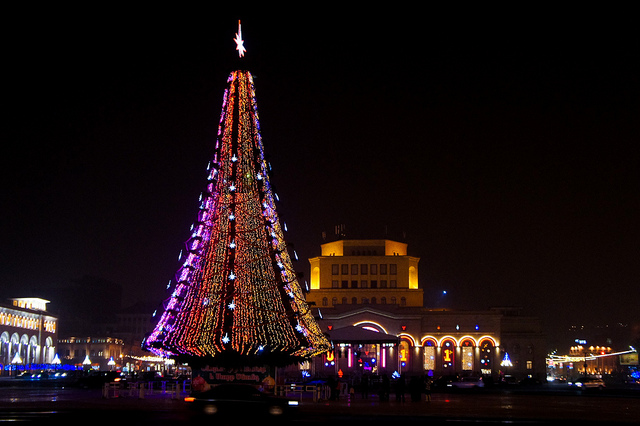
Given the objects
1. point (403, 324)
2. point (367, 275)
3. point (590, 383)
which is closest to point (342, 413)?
point (590, 383)

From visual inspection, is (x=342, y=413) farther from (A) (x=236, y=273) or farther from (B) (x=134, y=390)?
(B) (x=134, y=390)

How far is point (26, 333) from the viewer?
10888 centimetres

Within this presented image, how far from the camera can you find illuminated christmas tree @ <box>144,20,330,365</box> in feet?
105

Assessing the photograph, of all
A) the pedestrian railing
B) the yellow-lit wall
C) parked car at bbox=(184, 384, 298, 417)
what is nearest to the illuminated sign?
the yellow-lit wall

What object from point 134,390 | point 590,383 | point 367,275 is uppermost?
point 367,275

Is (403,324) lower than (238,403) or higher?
higher

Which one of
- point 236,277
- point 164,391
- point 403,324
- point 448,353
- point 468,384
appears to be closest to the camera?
point 236,277

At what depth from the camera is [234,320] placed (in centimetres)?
3247

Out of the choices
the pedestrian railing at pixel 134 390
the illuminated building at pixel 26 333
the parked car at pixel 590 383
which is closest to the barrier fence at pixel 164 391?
the pedestrian railing at pixel 134 390

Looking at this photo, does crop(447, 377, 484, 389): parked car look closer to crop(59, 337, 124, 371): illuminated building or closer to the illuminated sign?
the illuminated sign

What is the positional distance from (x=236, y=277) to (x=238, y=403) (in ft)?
22.6

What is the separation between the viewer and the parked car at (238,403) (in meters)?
26.3

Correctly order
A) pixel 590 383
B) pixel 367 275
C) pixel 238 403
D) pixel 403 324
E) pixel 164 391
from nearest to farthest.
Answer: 1. pixel 238 403
2. pixel 164 391
3. pixel 590 383
4. pixel 403 324
5. pixel 367 275

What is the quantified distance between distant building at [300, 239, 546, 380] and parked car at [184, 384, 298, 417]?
2022 inches
